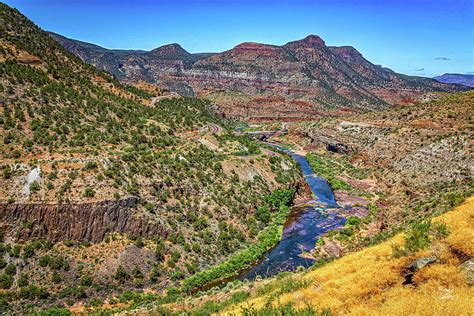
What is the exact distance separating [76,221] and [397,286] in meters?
34.4

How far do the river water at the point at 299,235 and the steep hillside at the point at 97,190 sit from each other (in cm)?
345

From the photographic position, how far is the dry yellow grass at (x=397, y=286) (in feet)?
46.6

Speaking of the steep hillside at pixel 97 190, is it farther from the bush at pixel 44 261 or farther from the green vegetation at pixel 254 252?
the green vegetation at pixel 254 252

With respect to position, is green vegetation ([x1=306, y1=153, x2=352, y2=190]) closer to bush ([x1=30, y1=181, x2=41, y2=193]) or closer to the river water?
the river water

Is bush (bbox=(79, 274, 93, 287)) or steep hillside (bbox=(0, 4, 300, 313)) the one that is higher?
steep hillside (bbox=(0, 4, 300, 313))

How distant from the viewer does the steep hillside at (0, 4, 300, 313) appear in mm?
37125

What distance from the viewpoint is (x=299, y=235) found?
5400 cm

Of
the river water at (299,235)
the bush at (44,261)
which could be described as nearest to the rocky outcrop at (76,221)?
the bush at (44,261)

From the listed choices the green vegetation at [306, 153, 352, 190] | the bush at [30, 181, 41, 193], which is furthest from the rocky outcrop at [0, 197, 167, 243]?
the green vegetation at [306, 153, 352, 190]

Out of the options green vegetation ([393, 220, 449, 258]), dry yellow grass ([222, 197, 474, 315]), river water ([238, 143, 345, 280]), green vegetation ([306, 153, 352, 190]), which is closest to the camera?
dry yellow grass ([222, 197, 474, 315])

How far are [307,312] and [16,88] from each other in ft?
180

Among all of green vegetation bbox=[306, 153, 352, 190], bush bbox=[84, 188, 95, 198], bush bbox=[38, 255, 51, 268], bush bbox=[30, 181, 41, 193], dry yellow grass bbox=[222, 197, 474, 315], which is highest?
dry yellow grass bbox=[222, 197, 474, 315]

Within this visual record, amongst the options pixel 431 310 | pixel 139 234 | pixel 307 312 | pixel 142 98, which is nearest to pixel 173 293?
pixel 139 234

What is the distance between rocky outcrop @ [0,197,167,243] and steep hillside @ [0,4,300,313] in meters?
0.11
